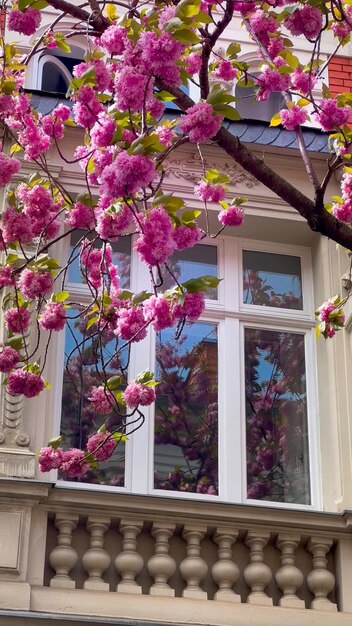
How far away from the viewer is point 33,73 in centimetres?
1341

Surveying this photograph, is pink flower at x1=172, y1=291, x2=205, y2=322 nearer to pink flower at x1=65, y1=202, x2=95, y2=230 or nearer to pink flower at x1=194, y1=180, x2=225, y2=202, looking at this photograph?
pink flower at x1=65, y1=202, x2=95, y2=230

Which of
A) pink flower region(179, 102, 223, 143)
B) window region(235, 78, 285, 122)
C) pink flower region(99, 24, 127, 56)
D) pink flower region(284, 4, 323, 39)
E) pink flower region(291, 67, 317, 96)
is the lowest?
pink flower region(179, 102, 223, 143)

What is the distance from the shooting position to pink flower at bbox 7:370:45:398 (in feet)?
31.2

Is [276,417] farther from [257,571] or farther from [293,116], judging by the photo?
[293,116]

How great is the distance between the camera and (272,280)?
12.8m

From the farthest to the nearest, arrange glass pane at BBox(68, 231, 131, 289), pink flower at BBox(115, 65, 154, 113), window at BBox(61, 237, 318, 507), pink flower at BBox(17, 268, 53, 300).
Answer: glass pane at BBox(68, 231, 131, 289)
window at BBox(61, 237, 318, 507)
pink flower at BBox(17, 268, 53, 300)
pink flower at BBox(115, 65, 154, 113)

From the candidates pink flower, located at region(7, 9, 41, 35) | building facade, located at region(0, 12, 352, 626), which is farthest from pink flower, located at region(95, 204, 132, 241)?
building facade, located at region(0, 12, 352, 626)

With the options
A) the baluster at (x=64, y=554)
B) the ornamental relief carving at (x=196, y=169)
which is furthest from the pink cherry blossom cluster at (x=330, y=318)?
the ornamental relief carving at (x=196, y=169)

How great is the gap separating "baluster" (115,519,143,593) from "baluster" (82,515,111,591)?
0.33 feet

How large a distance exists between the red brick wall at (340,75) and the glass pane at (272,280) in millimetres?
1818

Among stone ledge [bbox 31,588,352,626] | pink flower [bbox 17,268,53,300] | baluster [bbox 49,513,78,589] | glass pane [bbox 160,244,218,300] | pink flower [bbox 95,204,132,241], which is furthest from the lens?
glass pane [bbox 160,244,218,300]

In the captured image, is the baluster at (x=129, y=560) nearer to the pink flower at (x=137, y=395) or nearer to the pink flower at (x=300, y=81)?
the pink flower at (x=137, y=395)

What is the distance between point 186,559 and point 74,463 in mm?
1651

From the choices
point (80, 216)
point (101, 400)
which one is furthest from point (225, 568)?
point (80, 216)
